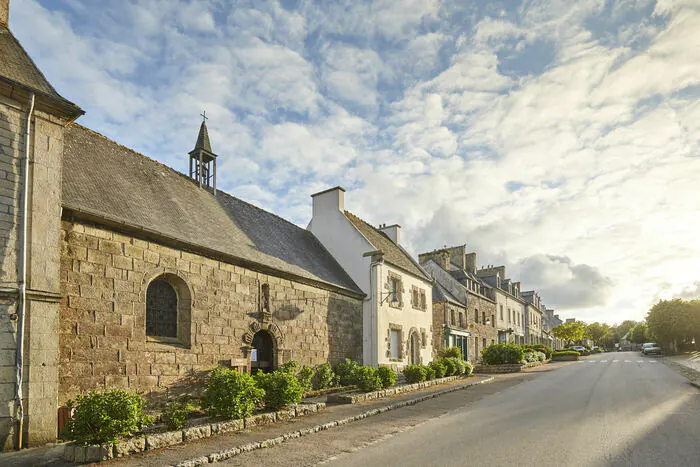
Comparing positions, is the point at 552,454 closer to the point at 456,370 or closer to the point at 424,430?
the point at 424,430

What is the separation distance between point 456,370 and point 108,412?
Result: 19.2 metres

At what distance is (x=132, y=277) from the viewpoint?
11195 millimetres

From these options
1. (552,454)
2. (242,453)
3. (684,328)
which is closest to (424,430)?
(552,454)

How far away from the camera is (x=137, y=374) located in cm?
1094

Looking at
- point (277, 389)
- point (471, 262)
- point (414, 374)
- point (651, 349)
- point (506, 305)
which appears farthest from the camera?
point (651, 349)

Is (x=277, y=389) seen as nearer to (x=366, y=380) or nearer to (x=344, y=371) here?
(x=366, y=380)

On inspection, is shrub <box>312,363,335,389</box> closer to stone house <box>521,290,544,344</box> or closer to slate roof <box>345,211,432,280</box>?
slate roof <box>345,211,432,280</box>

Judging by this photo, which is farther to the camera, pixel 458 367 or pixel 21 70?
pixel 458 367

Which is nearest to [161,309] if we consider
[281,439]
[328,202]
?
[281,439]

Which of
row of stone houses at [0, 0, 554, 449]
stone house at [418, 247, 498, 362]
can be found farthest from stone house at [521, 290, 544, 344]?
row of stone houses at [0, 0, 554, 449]

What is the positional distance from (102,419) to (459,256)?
37.4 meters

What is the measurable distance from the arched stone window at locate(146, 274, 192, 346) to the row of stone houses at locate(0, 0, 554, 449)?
0.03 meters

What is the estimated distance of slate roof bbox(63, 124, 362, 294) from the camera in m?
11.7

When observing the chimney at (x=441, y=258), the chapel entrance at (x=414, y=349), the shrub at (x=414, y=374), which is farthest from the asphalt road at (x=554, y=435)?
the chimney at (x=441, y=258)
